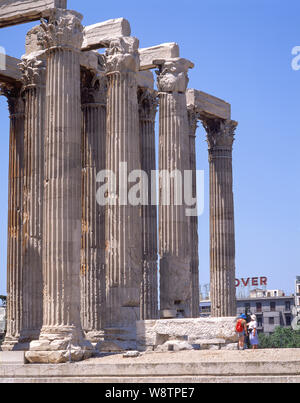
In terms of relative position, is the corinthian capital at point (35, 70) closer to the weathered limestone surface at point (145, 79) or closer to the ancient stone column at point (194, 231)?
the weathered limestone surface at point (145, 79)

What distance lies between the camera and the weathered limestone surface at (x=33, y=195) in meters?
53.4

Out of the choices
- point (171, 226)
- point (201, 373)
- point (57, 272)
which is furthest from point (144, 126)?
point (201, 373)

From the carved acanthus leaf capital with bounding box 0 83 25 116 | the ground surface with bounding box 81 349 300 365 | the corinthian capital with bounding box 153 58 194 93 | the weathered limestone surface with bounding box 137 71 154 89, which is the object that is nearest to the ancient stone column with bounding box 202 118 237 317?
the weathered limestone surface with bounding box 137 71 154 89

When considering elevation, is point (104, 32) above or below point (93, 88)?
above

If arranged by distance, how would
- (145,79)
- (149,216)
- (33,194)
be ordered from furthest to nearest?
1. (145,79)
2. (149,216)
3. (33,194)

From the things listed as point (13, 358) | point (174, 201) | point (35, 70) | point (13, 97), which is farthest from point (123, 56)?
point (13, 358)

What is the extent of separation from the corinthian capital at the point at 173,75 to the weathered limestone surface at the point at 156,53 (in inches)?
22.3

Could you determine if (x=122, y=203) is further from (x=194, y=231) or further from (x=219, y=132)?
(x=219, y=132)

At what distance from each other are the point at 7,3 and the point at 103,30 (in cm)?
528

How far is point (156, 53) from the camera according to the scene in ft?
Result: 188

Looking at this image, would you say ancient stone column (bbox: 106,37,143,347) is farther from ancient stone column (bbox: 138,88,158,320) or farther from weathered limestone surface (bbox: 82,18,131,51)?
ancient stone column (bbox: 138,88,158,320)

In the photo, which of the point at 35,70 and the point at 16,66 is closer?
the point at 35,70

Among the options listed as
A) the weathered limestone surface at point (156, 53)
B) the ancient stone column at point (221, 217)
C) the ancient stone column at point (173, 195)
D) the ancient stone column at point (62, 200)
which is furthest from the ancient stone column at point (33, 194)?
the ancient stone column at point (221, 217)

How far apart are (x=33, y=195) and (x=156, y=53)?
11.1 m
